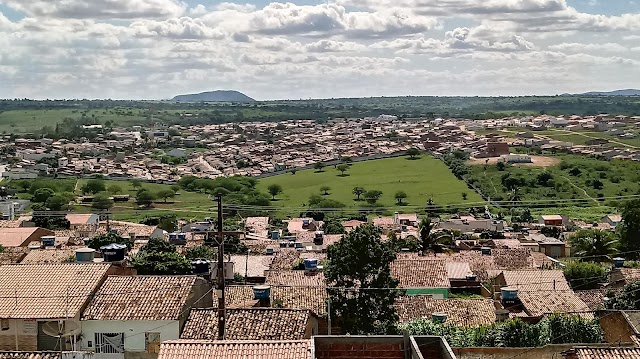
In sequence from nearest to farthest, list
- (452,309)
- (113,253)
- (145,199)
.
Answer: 1. (452,309)
2. (113,253)
3. (145,199)

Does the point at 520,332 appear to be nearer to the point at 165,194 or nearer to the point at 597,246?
the point at 597,246

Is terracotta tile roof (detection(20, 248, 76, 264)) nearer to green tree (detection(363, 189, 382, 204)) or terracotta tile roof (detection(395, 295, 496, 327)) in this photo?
terracotta tile roof (detection(395, 295, 496, 327))

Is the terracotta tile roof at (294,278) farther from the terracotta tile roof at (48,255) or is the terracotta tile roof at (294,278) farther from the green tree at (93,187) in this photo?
the green tree at (93,187)

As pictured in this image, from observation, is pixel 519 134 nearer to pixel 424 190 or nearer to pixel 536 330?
pixel 424 190

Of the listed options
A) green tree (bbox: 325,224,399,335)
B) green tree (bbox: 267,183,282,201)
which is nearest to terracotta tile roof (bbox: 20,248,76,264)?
green tree (bbox: 325,224,399,335)

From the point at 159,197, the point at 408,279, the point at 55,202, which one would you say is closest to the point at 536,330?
the point at 408,279

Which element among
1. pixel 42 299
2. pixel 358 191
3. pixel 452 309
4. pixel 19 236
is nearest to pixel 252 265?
pixel 452 309

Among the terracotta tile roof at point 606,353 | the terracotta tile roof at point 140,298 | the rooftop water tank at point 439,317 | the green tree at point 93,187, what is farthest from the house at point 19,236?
the green tree at point 93,187
